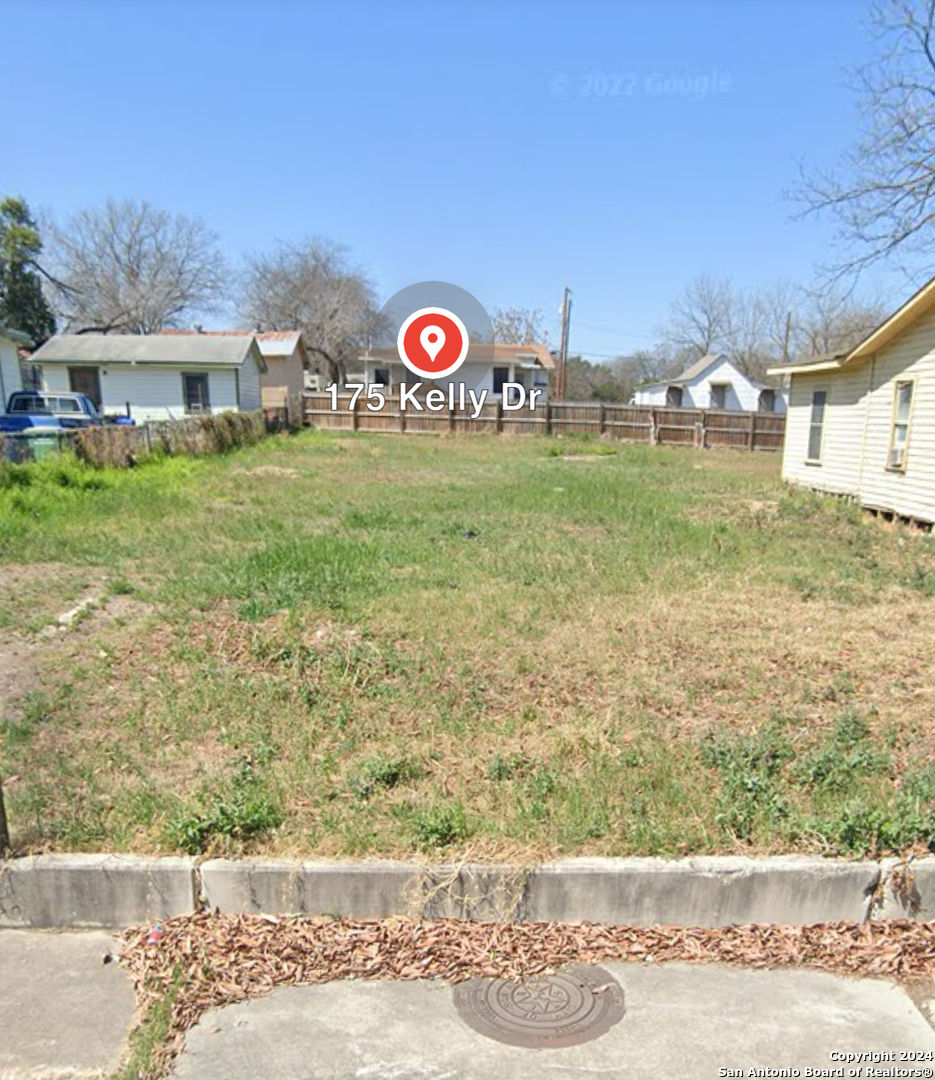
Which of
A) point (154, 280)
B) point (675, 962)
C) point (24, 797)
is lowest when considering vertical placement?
point (675, 962)

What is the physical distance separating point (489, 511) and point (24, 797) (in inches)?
312

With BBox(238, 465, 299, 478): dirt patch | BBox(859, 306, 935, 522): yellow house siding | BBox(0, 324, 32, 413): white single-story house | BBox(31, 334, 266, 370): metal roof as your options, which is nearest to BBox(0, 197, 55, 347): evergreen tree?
BBox(31, 334, 266, 370): metal roof

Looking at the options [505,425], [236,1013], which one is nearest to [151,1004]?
[236,1013]

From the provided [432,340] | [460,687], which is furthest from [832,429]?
[460,687]

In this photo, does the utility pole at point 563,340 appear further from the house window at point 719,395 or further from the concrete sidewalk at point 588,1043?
the concrete sidewalk at point 588,1043

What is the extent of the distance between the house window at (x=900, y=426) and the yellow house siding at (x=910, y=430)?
9 cm

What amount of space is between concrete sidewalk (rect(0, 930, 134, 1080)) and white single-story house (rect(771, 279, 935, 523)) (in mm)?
11063

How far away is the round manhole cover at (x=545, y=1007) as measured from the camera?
6.84 ft

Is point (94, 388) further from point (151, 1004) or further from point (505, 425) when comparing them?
point (151, 1004)

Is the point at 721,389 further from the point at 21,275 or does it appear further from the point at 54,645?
the point at 54,645

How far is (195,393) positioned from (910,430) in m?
24.1

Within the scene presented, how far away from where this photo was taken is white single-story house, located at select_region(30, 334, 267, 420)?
26594mm

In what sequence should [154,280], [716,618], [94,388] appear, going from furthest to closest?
[154,280] < [94,388] < [716,618]

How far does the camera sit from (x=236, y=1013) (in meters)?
2.15
